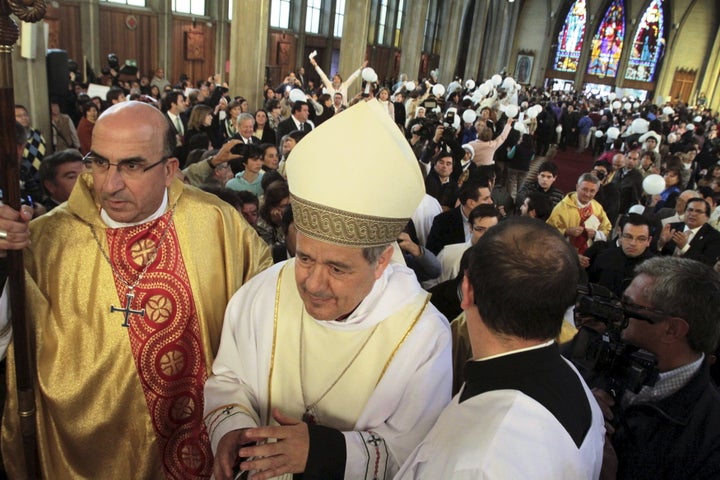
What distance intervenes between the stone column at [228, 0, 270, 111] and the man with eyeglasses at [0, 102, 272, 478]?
28.4 ft

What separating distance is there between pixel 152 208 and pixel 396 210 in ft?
3.23

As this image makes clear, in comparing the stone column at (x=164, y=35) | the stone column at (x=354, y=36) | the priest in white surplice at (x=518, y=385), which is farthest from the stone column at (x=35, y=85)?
the stone column at (x=164, y=35)

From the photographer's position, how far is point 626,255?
4.32m

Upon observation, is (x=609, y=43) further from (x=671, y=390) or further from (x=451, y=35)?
(x=671, y=390)

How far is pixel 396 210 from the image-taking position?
1.79m

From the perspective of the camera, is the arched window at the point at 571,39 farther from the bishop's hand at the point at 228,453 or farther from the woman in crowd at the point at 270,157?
the bishop's hand at the point at 228,453

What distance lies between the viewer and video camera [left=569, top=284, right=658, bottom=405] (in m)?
1.84

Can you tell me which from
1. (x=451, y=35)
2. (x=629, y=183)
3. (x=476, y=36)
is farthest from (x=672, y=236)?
(x=476, y=36)

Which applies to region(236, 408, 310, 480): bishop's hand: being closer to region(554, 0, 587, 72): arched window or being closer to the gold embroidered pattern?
the gold embroidered pattern

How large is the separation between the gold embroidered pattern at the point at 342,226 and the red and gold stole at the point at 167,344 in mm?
718

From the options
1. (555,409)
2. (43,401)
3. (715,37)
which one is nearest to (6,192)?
(43,401)

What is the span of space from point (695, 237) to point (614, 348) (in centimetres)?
386

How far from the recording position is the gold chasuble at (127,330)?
1.99 m


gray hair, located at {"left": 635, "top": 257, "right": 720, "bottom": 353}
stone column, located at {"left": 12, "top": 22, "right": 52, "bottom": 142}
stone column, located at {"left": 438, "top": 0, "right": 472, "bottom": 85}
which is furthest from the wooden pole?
stone column, located at {"left": 438, "top": 0, "right": 472, "bottom": 85}
